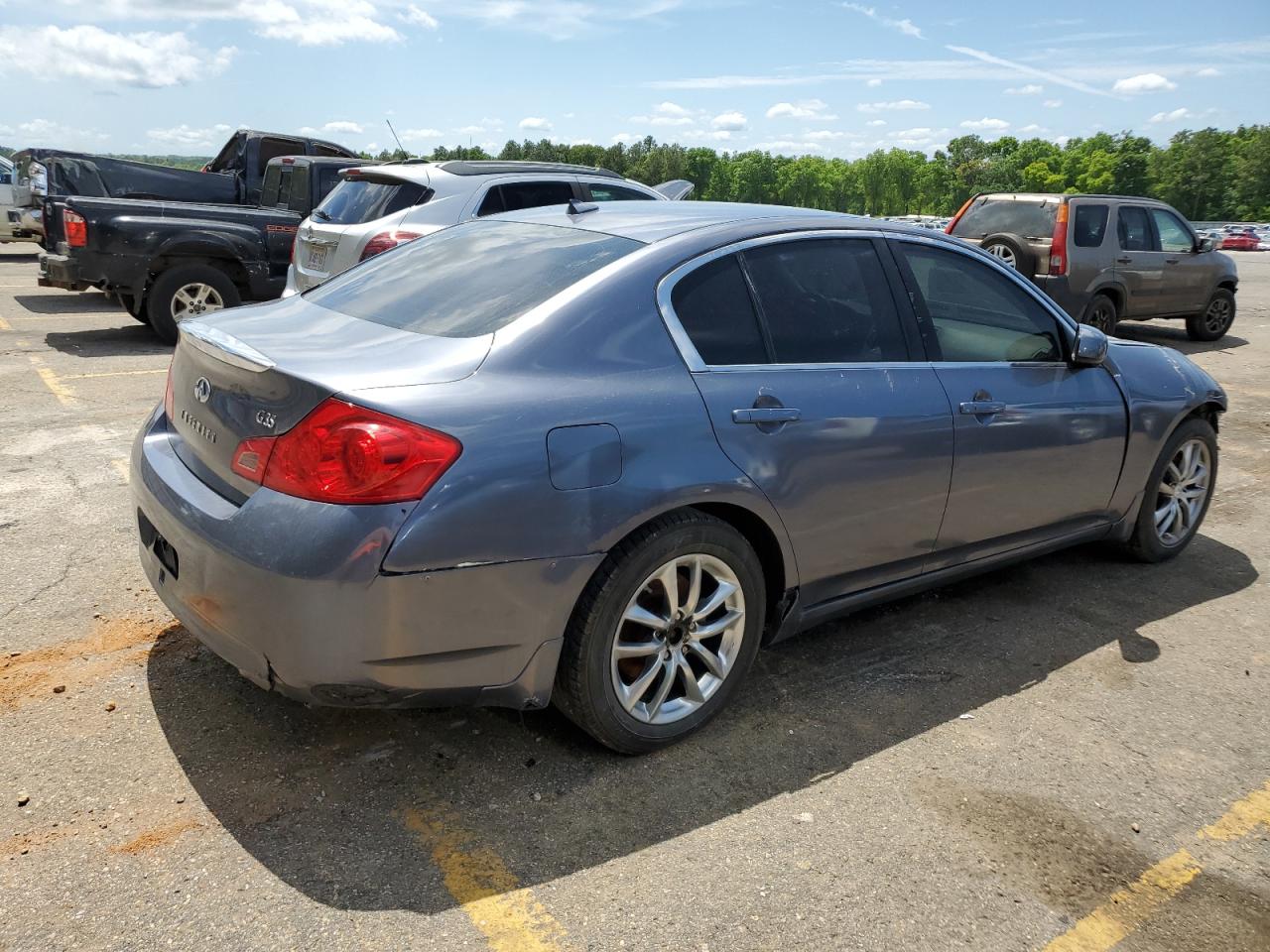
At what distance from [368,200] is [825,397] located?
6.64m

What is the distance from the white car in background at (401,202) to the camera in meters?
8.55

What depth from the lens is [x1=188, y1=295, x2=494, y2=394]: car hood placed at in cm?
277

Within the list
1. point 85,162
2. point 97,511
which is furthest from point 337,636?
point 85,162

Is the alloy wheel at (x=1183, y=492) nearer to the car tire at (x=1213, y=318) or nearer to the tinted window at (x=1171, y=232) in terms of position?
the tinted window at (x=1171, y=232)

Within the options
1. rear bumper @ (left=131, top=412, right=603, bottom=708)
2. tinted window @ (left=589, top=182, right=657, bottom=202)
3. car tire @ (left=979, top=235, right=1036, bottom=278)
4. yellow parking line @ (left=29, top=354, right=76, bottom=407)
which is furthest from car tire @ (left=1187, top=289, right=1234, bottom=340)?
rear bumper @ (left=131, top=412, right=603, bottom=708)

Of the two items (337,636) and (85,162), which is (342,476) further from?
(85,162)

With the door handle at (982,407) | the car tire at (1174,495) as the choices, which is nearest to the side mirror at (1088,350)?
the door handle at (982,407)

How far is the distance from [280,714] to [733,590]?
→ 4.92 ft

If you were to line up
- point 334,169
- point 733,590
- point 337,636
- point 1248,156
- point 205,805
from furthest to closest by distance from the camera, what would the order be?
point 1248,156 → point 334,169 → point 733,590 → point 205,805 → point 337,636

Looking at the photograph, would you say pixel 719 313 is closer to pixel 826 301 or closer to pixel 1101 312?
pixel 826 301

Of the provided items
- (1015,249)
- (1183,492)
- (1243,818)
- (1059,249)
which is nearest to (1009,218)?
(1015,249)

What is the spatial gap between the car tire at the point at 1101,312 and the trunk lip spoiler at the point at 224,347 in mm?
10880

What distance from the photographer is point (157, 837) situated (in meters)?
2.67

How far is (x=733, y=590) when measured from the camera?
3.27 m
